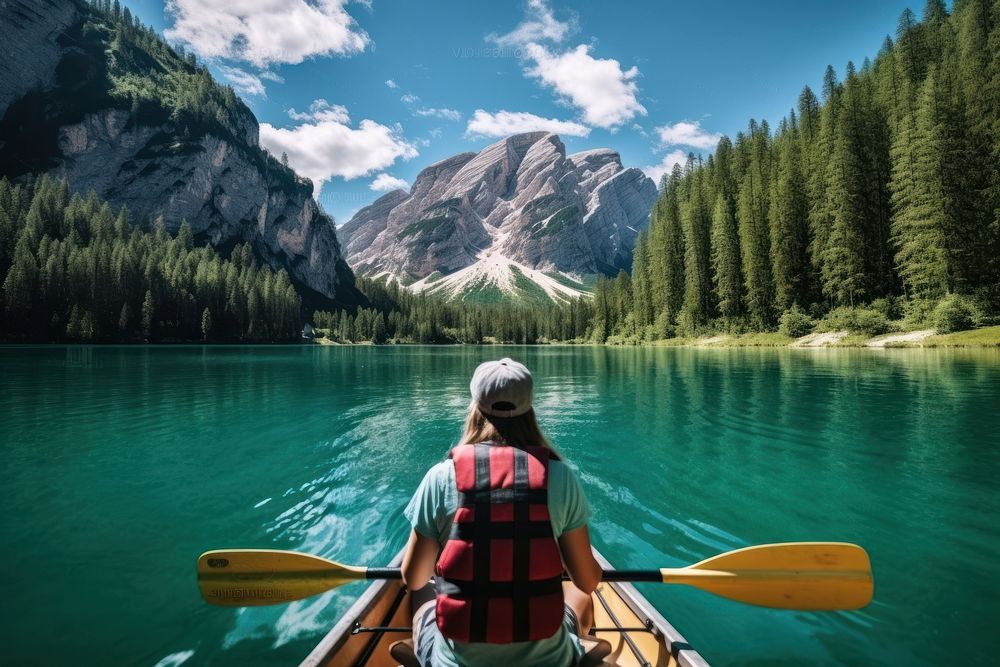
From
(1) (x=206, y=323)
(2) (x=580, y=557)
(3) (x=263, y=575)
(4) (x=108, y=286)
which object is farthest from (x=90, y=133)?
(2) (x=580, y=557)

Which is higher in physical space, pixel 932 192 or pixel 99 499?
pixel 932 192

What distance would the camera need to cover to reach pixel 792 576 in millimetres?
4902

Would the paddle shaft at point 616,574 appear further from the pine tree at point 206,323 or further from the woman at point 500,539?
the pine tree at point 206,323

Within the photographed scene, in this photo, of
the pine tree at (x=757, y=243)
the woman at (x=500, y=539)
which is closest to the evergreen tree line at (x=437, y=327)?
the pine tree at (x=757, y=243)

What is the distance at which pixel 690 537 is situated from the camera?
8.80 m

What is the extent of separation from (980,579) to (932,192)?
186ft

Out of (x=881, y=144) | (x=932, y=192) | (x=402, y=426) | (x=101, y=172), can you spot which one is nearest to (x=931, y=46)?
(x=881, y=144)

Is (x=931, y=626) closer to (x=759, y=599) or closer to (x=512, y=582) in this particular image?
(x=759, y=599)

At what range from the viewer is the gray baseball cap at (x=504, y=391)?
10.2ft

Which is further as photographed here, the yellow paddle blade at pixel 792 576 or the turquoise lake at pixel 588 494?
the turquoise lake at pixel 588 494

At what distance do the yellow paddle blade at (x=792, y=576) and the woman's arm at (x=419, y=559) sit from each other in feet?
9.02

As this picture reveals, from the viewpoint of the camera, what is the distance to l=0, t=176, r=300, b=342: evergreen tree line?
98188 mm

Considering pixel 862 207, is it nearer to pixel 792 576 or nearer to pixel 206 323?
pixel 792 576

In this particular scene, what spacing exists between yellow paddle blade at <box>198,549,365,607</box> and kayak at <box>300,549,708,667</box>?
51cm
